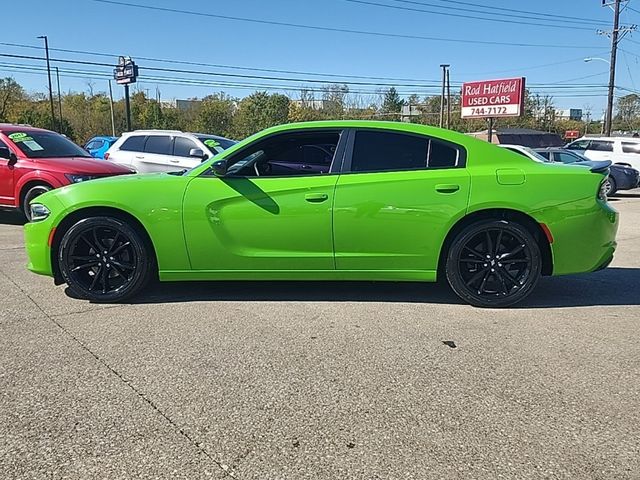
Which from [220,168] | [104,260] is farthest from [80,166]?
[220,168]

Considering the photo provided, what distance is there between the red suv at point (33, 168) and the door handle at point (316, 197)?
208 inches

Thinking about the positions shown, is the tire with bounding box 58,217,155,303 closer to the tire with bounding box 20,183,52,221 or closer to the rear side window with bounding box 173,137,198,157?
the tire with bounding box 20,183,52,221

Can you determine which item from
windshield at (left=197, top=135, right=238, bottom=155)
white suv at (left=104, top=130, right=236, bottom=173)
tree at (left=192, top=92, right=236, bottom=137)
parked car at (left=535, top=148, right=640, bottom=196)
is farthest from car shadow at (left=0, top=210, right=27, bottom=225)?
tree at (left=192, top=92, right=236, bottom=137)

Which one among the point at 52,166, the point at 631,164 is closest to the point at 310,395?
the point at 52,166

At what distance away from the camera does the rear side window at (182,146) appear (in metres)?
11.9

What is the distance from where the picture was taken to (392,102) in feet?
279

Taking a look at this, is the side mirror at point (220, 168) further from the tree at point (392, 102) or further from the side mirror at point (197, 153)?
the tree at point (392, 102)

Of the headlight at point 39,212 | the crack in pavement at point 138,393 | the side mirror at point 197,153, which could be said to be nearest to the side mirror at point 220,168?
the headlight at point 39,212

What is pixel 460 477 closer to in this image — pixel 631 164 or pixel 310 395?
pixel 310 395

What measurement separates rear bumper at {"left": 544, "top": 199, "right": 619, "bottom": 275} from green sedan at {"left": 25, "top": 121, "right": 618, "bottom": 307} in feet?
0.03

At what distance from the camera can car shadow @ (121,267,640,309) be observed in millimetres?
4840

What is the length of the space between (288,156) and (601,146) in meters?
17.9

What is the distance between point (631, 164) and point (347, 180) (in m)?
17.3

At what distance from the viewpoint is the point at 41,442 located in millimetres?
2572
